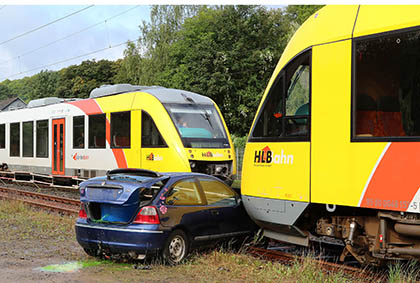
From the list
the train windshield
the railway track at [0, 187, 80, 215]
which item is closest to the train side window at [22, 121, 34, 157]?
the railway track at [0, 187, 80, 215]

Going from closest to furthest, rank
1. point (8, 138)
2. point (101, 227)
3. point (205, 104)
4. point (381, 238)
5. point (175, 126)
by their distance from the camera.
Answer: point (381, 238), point (101, 227), point (175, 126), point (205, 104), point (8, 138)

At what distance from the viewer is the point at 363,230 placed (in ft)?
23.6

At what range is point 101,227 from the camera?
8008 mm

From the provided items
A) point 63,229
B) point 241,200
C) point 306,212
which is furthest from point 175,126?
point 306,212

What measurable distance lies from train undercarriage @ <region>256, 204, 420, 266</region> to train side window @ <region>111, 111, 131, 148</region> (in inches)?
346

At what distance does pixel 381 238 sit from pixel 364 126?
4.66ft

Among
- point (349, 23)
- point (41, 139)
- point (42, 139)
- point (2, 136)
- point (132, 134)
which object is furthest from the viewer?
point (2, 136)

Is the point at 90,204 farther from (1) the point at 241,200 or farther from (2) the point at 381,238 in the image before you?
(2) the point at 381,238

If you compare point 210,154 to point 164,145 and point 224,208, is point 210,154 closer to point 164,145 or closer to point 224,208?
point 164,145

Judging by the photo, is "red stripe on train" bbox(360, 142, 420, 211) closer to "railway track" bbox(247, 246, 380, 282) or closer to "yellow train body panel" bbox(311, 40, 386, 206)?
"yellow train body panel" bbox(311, 40, 386, 206)

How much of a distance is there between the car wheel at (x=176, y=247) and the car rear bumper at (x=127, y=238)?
0.43ft

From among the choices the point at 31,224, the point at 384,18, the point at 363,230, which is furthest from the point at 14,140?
the point at 384,18

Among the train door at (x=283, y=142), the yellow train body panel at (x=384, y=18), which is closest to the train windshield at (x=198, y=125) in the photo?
the train door at (x=283, y=142)

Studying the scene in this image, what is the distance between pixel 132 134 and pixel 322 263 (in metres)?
9.36
